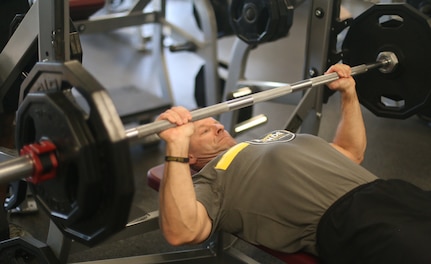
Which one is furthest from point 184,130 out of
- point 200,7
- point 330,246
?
point 200,7

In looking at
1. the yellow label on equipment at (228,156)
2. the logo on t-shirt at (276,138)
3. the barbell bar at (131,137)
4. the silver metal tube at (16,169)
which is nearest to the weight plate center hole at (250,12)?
the barbell bar at (131,137)

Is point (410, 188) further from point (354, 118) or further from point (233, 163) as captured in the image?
point (233, 163)

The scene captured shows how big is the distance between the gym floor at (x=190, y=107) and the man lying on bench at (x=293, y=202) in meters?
0.56

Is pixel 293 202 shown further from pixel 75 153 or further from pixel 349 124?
pixel 75 153

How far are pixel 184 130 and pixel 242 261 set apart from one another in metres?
0.80

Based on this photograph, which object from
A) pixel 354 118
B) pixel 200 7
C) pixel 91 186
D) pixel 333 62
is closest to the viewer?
pixel 91 186

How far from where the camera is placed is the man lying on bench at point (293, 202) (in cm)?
136

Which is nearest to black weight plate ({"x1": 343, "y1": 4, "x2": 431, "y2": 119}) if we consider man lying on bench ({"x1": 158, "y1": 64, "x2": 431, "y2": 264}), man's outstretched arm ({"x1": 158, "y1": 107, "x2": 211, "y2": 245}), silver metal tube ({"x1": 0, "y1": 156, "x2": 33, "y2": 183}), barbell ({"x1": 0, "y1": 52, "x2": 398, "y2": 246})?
man lying on bench ({"x1": 158, "y1": 64, "x2": 431, "y2": 264})

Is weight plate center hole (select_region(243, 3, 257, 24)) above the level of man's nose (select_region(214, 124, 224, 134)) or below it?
above

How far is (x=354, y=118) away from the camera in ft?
6.11

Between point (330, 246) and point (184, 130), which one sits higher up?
point (184, 130)

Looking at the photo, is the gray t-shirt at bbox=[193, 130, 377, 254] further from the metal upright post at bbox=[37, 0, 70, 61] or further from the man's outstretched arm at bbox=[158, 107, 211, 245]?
the metal upright post at bbox=[37, 0, 70, 61]

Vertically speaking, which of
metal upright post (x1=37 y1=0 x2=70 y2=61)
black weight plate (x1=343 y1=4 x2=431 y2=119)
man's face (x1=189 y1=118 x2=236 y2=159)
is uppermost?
metal upright post (x1=37 y1=0 x2=70 y2=61)

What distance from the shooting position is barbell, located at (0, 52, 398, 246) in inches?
41.8
